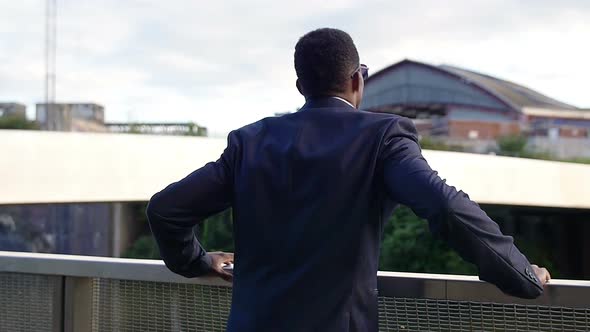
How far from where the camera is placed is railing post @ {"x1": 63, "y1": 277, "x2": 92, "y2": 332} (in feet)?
8.21

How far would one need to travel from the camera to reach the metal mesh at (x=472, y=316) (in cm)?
179

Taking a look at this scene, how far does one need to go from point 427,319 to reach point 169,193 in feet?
2.72

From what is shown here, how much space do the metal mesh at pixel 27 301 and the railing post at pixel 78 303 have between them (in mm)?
55

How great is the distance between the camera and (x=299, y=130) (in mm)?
1662

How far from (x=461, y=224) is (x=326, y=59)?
1.78 feet

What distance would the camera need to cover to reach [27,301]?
103 inches

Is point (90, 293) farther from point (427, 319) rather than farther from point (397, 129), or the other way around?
point (397, 129)

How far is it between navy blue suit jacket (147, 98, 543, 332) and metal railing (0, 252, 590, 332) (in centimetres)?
31

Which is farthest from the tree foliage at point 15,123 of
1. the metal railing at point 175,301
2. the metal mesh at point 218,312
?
the metal mesh at point 218,312

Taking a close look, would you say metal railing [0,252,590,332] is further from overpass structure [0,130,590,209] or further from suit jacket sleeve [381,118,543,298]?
overpass structure [0,130,590,209]

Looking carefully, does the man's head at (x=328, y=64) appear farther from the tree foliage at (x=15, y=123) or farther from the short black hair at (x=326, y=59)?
the tree foliage at (x=15, y=123)

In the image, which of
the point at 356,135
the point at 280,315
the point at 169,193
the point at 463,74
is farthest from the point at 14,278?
the point at 463,74

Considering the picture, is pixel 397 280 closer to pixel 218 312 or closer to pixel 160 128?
pixel 218 312

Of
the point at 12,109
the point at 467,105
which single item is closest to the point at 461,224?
the point at 12,109
